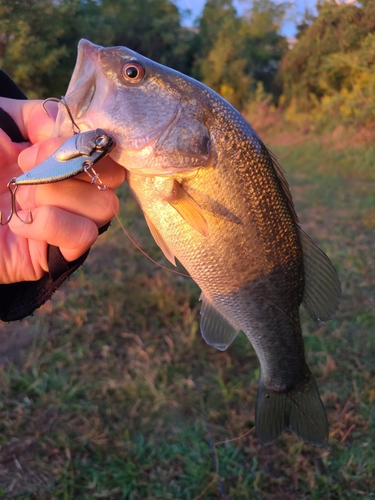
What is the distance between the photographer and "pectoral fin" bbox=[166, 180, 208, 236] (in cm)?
125

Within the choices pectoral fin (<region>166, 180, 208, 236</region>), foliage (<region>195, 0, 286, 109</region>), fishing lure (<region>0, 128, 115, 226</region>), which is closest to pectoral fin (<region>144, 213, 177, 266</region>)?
pectoral fin (<region>166, 180, 208, 236</region>)

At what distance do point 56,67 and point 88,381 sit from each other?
882 cm

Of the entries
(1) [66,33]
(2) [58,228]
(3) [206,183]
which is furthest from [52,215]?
(1) [66,33]

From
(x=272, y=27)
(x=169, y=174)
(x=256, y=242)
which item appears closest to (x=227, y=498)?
A: (x=256, y=242)

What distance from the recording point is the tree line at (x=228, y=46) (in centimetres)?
346

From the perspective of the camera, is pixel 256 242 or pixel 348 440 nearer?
pixel 256 242

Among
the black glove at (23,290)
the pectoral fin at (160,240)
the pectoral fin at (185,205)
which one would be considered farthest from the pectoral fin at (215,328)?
the black glove at (23,290)

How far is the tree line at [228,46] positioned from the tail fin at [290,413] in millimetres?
2269

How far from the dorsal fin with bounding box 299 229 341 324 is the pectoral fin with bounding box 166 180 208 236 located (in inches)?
18.0

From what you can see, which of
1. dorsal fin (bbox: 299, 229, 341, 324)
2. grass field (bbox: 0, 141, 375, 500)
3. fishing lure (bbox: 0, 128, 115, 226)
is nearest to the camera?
fishing lure (bbox: 0, 128, 115, 226)

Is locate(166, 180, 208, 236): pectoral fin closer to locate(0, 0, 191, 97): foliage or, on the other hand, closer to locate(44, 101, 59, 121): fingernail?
locate(44, 101, 59, 121): fingernail

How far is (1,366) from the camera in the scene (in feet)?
8.52

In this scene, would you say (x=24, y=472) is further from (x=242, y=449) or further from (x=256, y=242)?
(x=256, y=242)

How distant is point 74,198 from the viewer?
120 centimetres
